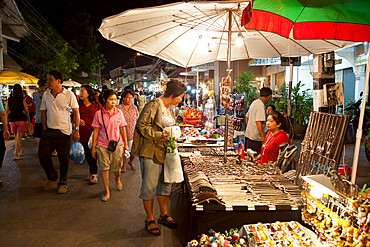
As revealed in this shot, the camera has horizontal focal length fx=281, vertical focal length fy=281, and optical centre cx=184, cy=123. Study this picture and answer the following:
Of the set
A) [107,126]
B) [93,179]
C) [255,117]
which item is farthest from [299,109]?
[107,126]

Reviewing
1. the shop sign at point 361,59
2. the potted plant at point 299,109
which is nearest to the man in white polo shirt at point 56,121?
the potted plant at point 299,109

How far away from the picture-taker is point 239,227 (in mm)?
3133

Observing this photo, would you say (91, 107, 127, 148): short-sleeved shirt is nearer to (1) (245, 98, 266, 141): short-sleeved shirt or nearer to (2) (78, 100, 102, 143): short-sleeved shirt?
(2) (78, 100, 102, 143): short-sleeved shirt

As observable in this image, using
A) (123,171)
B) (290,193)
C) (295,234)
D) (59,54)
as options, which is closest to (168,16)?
(290,193)

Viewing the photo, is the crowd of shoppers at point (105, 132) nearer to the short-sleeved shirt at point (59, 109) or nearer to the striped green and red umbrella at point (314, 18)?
the short-sleeved shirt at point (59, 109)

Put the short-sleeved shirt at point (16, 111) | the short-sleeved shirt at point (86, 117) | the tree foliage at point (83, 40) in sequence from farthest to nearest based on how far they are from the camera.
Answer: the tree foliage at point (83, 40) < the short-sleeved shirt at point (16, 111) < the short-sleeved shirt at point (86, 117)

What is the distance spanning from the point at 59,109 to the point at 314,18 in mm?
4472

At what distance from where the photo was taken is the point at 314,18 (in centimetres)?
288

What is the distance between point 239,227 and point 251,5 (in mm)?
2390

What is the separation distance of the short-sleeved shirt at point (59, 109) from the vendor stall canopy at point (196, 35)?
1.42 meters

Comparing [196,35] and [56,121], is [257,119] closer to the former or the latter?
[196,35]

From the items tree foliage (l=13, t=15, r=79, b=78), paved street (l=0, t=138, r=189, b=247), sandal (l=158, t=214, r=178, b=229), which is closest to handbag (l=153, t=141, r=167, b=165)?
sandal (l=158, t=214, r=178, b=229)

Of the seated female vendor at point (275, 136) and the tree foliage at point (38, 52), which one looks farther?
the tree foliage at point (38, 52)

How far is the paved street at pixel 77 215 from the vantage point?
3752 millimetres
